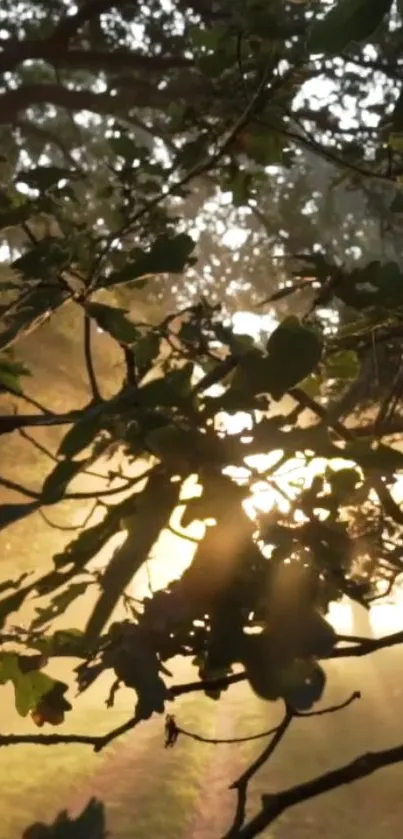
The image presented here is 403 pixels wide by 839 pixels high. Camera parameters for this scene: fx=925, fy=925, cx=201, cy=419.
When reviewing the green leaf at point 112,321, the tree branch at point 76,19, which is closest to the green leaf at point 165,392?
the green leaf at point 112,321

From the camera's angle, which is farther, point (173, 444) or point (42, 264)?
point (42, 264)

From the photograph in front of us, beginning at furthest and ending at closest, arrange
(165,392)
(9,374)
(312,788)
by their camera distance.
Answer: (9,374), (312,788), (165,392)

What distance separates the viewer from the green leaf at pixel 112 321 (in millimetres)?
451

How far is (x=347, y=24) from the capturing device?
0.75 ft

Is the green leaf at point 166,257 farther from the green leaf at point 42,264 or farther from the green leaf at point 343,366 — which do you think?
the green leaf at point 343,366

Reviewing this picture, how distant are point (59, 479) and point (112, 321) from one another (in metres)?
0.14

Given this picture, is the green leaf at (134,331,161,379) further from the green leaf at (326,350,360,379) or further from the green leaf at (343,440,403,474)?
the green leaf at (343,440,403,474)

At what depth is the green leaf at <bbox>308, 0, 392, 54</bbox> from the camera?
23 cm

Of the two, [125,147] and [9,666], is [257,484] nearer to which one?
[9,666]

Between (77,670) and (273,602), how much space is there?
88 mm

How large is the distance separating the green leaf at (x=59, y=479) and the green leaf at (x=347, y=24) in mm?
166

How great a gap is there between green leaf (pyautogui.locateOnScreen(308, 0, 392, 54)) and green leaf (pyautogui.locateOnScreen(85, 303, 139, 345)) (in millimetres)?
228

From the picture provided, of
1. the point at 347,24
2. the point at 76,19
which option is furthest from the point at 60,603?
the point at 76,19

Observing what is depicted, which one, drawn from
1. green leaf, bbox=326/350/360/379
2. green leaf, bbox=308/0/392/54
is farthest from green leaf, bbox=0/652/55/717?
green leaf, bbox=308/0/392/54
